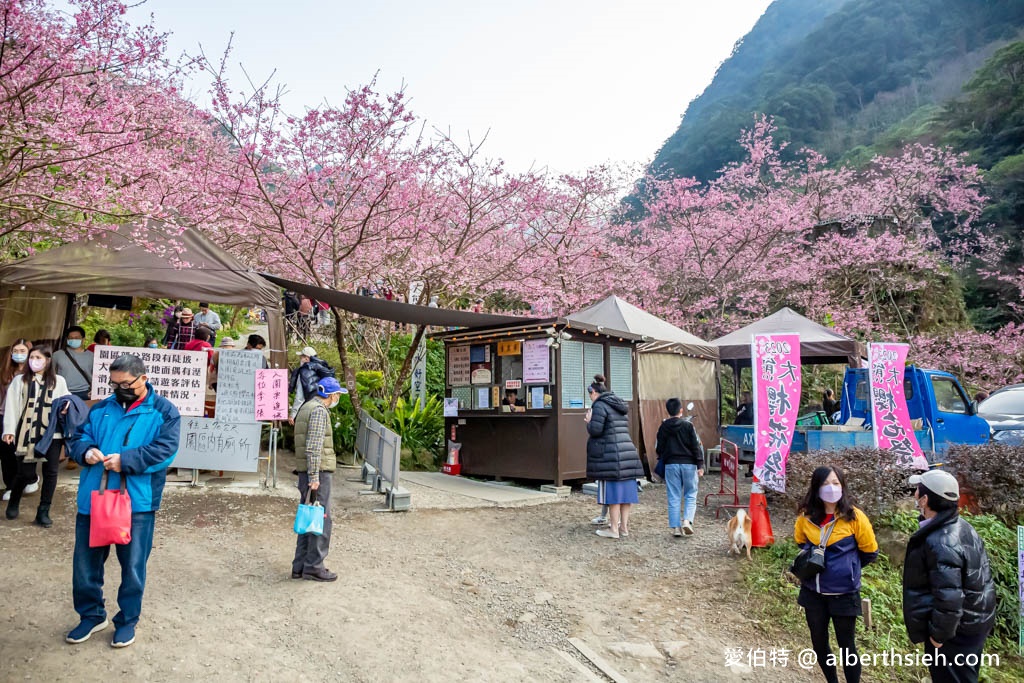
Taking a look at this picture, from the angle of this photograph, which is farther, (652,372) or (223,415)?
(652,372)

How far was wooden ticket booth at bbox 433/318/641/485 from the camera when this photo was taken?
940 cm

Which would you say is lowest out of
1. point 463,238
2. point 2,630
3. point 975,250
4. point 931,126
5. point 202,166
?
point 2,630

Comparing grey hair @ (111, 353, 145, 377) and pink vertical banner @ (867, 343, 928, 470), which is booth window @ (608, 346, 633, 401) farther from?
grey hair @ (111, 353, 145, 377)

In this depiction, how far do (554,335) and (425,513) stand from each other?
10.4 feet

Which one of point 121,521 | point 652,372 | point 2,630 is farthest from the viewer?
point 652,372

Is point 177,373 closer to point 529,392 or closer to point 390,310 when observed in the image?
point 390,310

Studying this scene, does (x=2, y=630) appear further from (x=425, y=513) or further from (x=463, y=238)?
(x=463, y=238)

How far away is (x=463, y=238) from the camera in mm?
10344

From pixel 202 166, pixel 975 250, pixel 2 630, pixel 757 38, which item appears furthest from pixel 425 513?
pixel 757 38

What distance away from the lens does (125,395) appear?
374 cm

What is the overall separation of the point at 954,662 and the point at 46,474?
6.85 meters

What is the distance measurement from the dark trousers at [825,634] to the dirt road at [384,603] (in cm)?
66

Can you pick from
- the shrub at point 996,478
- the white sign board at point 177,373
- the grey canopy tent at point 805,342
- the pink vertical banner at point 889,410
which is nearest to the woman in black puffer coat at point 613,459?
the pink vertical banner at point 889,410

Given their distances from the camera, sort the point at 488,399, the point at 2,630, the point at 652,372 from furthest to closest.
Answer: the point at 652,372 → the point at 488,399 → the point at 2,630
